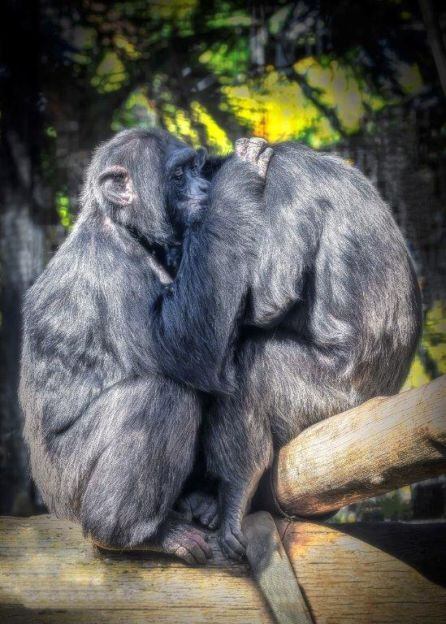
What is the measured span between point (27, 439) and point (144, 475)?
0.87 metres

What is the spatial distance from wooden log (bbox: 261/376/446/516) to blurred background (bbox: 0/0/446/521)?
8.49 ft

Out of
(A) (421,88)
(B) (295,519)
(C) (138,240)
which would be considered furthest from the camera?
(A) (421,88)

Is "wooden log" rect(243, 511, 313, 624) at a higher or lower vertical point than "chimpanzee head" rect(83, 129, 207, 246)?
lower

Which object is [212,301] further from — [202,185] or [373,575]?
[373,575]

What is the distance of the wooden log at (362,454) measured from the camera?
2912 mm

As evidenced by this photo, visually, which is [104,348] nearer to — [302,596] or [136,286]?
[136,286]

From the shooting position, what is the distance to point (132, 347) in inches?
146

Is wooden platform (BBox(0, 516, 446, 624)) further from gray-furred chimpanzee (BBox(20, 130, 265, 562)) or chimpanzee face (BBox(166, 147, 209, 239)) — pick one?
chimpanzee face (BBox(166, 147, 209, 239))

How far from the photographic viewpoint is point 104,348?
383 cm

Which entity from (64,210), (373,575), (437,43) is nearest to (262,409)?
(373,575)

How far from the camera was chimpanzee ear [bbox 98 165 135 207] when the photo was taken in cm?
405

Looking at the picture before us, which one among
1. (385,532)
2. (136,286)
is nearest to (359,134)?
(136,286)

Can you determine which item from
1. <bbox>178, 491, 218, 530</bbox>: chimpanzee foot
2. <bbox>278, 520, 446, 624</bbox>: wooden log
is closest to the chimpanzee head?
<bbox>178, 491, 218, 530</bbox>: chimpanzee foot

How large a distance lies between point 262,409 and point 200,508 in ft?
1.72
